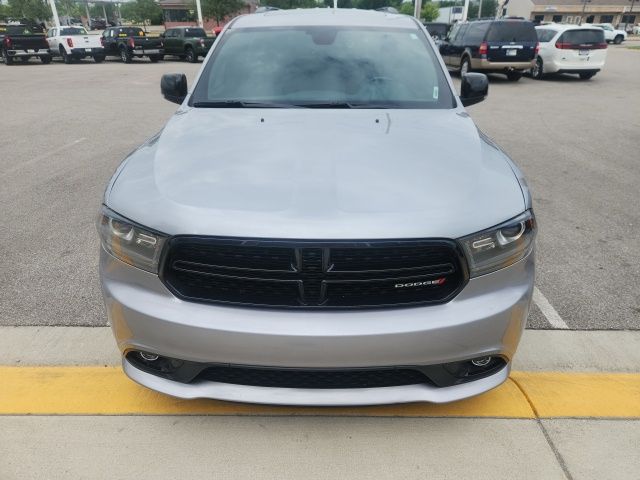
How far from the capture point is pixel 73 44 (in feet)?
77.0

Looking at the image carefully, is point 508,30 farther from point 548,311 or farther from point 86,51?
point 86,51

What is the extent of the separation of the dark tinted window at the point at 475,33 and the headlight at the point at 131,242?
15714 mm

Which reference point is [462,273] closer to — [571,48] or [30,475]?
[30,475]

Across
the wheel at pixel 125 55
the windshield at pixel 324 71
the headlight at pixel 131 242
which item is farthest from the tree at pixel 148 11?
the headlight at pixel 131 242

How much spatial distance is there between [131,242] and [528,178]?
518 cm

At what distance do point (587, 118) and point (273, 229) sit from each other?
9.94 metres

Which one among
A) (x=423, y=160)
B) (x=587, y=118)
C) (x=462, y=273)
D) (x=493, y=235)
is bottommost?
(x=587, y=118)

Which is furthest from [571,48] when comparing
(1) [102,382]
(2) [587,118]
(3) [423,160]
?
(1) [102,382]

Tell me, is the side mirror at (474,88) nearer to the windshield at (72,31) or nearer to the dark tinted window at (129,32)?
the dark tinted window at (129,32)

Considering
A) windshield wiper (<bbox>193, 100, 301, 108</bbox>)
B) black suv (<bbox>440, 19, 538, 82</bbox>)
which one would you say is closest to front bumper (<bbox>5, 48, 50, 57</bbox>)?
black suv (<bbox>440, 19, 538, 82</bbox>)

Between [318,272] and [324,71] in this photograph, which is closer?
[318,272]

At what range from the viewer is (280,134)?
2496 millimetres

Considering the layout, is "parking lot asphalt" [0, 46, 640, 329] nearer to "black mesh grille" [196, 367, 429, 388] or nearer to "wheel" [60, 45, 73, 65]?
"black mesh grille" [196, 367, 429, 388]

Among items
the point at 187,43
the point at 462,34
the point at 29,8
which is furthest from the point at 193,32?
the point at 29,8
